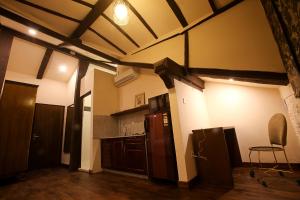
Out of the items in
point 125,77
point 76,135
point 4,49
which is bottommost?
point 76,135

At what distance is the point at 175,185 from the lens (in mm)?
2479

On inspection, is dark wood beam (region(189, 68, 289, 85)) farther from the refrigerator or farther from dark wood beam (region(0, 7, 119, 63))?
dark wood beam (region(0, 7, 119, 63))

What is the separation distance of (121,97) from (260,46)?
378cm

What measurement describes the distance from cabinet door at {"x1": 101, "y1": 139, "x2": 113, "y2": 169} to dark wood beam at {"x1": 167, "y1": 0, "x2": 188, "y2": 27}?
318 cm

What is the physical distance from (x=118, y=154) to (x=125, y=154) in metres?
0.25

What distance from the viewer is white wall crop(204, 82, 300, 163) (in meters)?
3.06

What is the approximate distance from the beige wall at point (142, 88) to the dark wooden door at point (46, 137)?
2.76 m

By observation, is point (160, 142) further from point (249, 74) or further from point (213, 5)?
point (213, 5)

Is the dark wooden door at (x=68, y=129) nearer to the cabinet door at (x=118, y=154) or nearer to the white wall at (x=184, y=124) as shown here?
the cabinet door at (x=118, y=154)

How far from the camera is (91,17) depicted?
3176 millimetres

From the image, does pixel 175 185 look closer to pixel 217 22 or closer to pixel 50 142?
pixel 217 22

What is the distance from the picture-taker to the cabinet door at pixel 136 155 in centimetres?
300

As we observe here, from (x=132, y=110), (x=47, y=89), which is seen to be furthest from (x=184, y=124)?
(x=47, y=89)

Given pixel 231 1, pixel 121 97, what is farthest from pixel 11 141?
pixel 231 1
